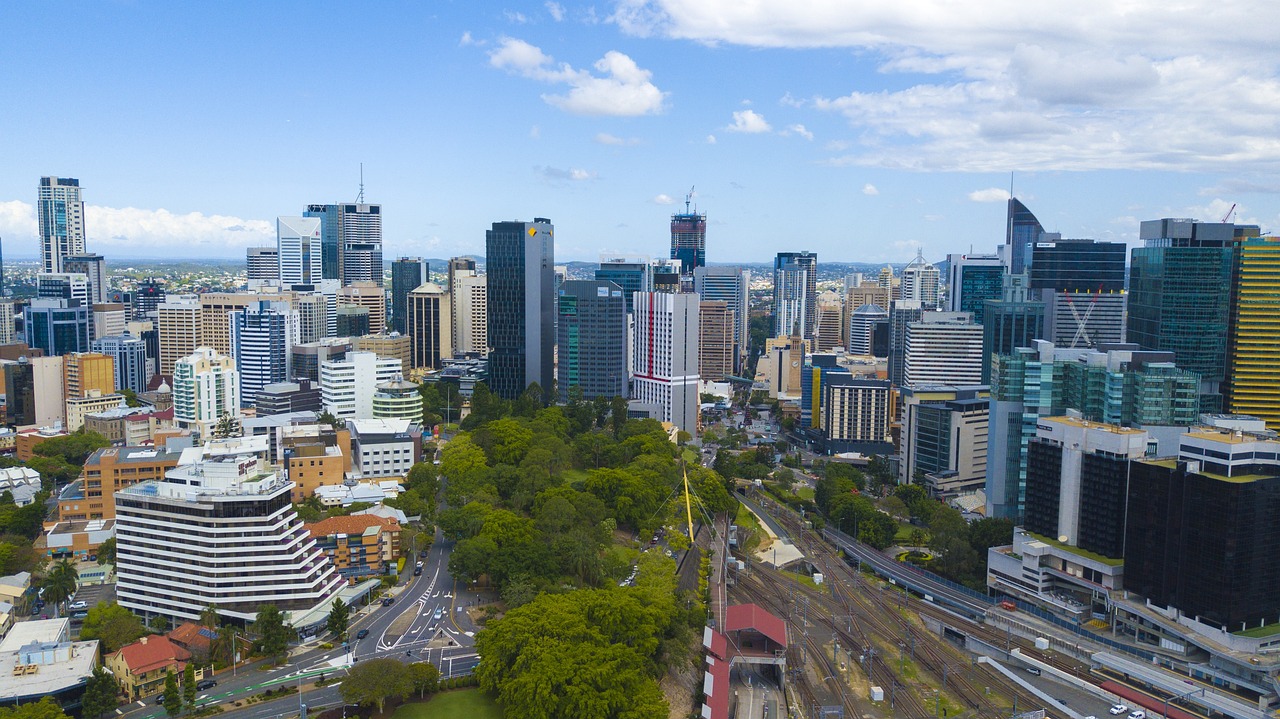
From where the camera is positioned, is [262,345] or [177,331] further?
[177,331]

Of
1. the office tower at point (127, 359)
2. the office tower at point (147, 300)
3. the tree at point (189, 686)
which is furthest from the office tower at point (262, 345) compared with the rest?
the tree at point (189, 686)

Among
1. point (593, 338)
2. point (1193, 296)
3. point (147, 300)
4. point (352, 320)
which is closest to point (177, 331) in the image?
point (352, 320)

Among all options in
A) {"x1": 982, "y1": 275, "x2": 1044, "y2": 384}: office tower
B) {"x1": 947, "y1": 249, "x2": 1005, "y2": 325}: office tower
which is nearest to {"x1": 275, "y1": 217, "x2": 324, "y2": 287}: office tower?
{"x1": 947, "y1": 249, "x2": 1005, "y2": 325}: office tower

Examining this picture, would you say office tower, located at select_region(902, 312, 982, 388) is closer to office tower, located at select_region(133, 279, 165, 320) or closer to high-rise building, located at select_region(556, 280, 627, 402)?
high-rise building, located at select_region(556, 280, 627, 402)

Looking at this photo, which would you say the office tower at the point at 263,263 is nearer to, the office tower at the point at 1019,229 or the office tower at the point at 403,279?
the office tower at the point at 403,279

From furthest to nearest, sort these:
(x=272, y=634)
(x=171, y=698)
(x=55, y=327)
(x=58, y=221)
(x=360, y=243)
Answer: (x=360, y=243), (x=58, y=221), (x=55, y=327), (x=272, y=634), (x=171, y=698)

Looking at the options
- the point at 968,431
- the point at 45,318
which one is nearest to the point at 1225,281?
the point at 968,431

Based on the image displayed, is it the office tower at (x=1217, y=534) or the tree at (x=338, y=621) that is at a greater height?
the office tower at (x=1217, y=534)

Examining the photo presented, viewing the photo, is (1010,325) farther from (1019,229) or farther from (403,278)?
(403,278)
